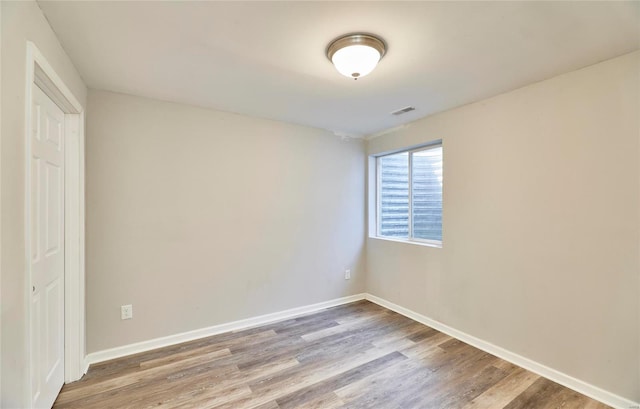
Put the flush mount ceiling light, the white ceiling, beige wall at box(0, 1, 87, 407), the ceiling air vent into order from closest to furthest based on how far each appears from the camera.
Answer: beige wall at box(0, 1, 87, 407) → the white ceiling → the flush mount ceiling light → the ceiling air vent

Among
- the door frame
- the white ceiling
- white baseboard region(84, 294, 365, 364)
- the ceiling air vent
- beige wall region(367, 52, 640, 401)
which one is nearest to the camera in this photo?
the white ceiling

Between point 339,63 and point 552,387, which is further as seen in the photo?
point 552,387

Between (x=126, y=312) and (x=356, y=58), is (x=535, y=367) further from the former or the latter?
(x=126, y=312)

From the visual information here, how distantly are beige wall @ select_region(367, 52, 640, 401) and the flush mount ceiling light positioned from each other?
147 cm

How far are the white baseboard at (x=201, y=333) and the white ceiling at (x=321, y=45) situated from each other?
7.47 feet

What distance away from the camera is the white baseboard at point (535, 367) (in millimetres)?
1892

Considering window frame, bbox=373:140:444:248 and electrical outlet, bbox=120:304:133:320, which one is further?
window frame, bbox=373:140:444:248

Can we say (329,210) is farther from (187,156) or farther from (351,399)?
(351,399)

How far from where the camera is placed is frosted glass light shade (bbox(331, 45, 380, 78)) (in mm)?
1710

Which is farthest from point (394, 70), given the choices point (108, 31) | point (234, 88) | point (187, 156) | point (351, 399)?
point (351, 399)

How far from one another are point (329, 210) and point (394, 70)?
1.98 metres

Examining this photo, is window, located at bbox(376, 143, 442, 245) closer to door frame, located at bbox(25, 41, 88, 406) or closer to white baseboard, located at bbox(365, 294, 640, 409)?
white baseboard, located at bbox(365, 294, 640, 409)

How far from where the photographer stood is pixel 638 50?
5.89 feet

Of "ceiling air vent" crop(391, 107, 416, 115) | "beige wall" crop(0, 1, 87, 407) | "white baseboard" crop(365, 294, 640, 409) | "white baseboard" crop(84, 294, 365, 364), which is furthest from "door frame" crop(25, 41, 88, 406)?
"white baseboard" crop(365, 294, 640, 409)
